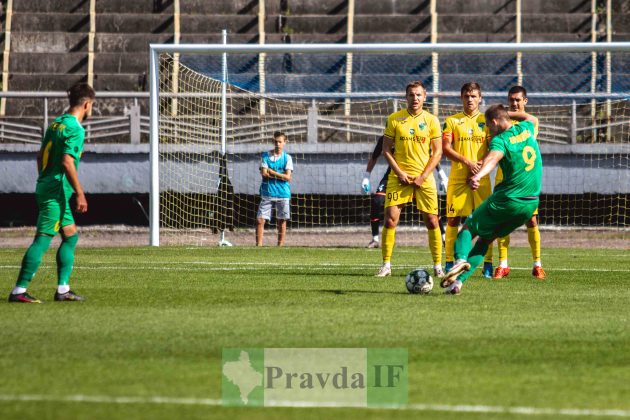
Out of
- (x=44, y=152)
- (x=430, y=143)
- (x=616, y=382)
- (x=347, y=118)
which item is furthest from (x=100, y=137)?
(x=616, y=382)

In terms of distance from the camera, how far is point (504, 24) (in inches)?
1059

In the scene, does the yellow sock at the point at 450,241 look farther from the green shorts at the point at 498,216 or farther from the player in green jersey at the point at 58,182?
the player in green jersey at the point at 58,182

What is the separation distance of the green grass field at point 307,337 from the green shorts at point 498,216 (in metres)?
0.64

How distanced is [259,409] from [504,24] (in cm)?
2293

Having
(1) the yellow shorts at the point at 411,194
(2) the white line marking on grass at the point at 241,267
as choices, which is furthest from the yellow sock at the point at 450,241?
(2) the white line marking on grass at the point at 241,267

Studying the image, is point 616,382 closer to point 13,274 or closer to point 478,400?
point 478,400

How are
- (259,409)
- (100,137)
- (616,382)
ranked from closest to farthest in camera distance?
(259,409) → (616,382) → (100,137)

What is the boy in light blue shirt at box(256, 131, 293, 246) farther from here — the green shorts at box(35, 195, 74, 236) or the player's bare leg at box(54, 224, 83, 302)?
the green shorts at box(35, 195, 74, 236)

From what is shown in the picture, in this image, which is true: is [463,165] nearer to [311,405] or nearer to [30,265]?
[30,265]

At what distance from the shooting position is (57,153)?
920 cm

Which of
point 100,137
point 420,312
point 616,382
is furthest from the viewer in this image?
point 100,137

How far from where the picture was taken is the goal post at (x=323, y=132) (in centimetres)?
1995

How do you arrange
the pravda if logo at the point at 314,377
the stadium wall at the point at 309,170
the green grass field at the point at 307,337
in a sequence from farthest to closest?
the stadium wall at the point at 309,170 < the pravda if logo at the point at 314,377 < the green grass field at the point at 307,337

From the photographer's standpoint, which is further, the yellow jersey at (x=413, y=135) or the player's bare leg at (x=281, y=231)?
the player's bare leg at (x=281, y=231)
